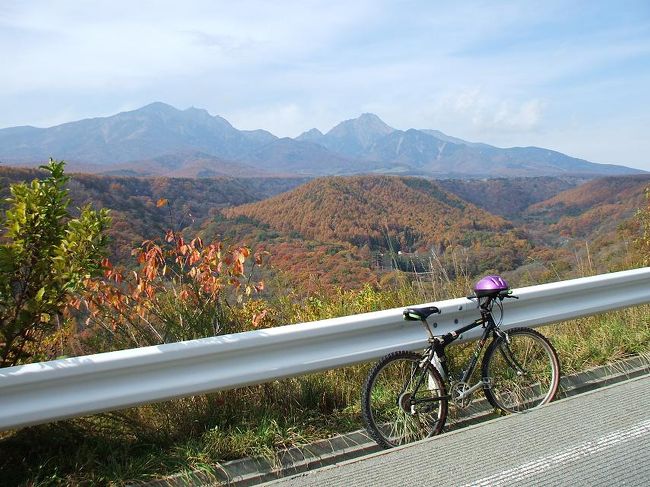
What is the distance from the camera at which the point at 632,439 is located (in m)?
3.46

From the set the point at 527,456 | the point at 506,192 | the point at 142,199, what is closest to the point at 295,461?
the point at 527,456

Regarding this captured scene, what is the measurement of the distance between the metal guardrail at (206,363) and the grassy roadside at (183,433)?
364 mm

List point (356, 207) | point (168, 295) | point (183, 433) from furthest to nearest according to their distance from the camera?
1. point (356, 207)
2. point (168, 295)
3. point (183, 433)

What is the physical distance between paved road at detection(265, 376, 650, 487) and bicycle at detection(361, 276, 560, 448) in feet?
0.62

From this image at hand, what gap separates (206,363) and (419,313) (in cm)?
139

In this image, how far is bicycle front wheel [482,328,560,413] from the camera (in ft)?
13.6

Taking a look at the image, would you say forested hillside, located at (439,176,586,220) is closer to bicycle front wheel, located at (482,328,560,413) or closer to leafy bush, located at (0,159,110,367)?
bicycle front wheel, located at (482,328,560,413)

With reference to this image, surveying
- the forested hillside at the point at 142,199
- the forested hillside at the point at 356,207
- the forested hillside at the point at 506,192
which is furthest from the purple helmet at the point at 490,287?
the forested hillside at the point at 506,192

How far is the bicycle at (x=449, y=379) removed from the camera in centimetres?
379

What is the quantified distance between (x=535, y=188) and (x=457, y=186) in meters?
→ 34.7

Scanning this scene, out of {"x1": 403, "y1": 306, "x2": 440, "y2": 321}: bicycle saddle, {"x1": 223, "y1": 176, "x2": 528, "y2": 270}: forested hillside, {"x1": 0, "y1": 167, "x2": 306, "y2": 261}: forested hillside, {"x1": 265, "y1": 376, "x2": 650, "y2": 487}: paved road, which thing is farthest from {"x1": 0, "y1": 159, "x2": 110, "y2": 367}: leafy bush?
{"x1": 223, "y1": 176, "x2": 528, "y2": 270}: forested hillside

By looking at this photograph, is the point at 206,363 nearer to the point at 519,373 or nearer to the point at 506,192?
the point at 519,373

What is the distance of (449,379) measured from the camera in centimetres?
396

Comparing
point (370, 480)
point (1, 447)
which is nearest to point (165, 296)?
point (1, 447)
